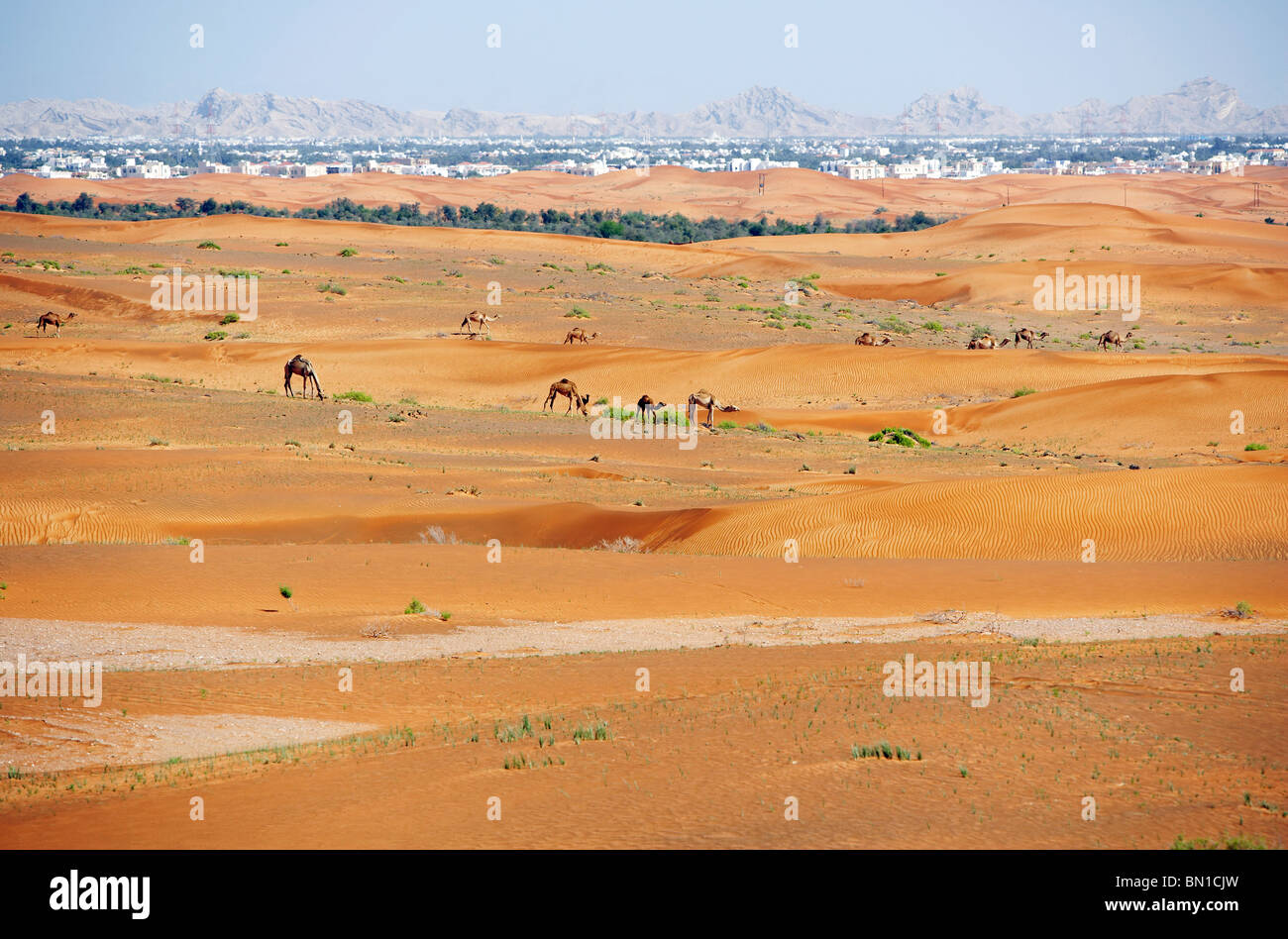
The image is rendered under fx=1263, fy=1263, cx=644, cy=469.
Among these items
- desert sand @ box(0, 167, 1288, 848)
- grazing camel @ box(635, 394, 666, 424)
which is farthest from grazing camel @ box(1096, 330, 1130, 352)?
grazing camel @ box(635, 394, 666, 424)

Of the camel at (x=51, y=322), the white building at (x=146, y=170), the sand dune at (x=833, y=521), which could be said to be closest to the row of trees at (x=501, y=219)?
the camel at (x=51, y=322)

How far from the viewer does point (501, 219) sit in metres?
98.4

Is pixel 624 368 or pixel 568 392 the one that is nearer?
pixel 568 392

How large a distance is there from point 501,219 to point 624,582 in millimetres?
84580

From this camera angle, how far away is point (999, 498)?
20.9 metres

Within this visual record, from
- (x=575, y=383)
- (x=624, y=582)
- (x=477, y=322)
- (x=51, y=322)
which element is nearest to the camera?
(x=624, y=582)

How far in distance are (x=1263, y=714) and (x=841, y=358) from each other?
1236 inches

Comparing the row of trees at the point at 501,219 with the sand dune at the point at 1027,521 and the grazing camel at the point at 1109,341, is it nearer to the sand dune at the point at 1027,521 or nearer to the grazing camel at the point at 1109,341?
the grazing camel at the point at 1109,341

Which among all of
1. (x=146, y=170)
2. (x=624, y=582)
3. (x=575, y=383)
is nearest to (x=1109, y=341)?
(x=575, y=383)

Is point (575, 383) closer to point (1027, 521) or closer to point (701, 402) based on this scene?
point (701, 402)

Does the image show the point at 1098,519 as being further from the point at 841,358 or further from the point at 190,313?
the point at 190,313

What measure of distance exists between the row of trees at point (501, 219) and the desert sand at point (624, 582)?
142ft

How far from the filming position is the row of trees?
91938 millimetres
